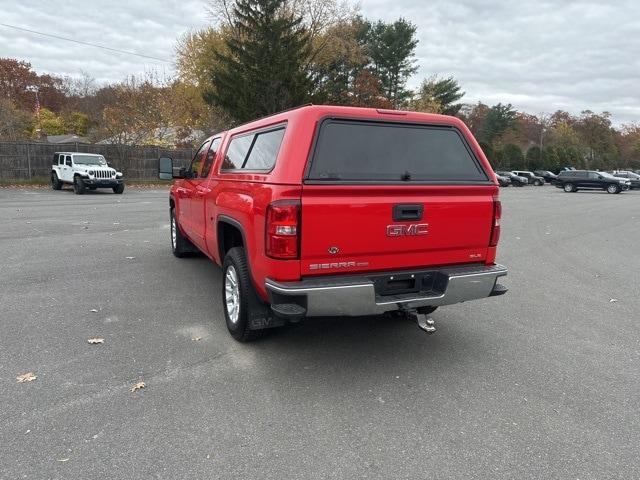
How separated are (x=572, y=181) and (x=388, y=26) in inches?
1032

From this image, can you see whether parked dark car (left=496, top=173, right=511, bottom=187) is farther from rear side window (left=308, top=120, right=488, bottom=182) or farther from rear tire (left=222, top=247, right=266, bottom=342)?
rear tire (left=222, top=247, right=266, bottom=342)

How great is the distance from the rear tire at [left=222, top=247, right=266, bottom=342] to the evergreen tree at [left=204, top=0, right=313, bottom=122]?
29.0m

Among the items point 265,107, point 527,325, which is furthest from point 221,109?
point 527,325

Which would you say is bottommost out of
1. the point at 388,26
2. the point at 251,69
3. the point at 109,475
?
the point at 109,475

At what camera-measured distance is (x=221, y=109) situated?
35594mm

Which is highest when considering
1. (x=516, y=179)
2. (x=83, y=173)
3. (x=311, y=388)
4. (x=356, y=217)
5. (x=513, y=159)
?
(x=513, y=159)

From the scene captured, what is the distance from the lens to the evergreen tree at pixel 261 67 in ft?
105

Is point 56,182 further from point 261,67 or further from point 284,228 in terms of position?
point 284,228

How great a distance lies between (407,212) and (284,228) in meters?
1.00

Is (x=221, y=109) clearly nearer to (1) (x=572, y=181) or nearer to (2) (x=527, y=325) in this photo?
(1) (x=572, y=181)

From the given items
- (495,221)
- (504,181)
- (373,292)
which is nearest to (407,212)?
(373,292)

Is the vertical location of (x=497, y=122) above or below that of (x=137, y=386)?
above

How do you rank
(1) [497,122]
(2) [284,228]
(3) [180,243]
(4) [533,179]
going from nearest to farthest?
(2) [284,228] < (3) [180,243] < (4) [533,179] < (1) [497,122]

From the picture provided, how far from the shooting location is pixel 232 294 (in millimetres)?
4453
